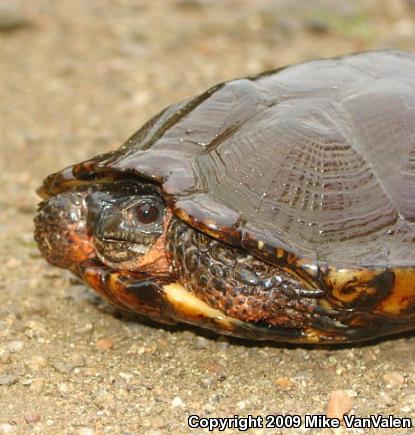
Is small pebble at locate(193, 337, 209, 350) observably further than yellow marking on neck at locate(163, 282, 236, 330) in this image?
Yes

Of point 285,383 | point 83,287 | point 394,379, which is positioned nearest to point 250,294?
point 285,383

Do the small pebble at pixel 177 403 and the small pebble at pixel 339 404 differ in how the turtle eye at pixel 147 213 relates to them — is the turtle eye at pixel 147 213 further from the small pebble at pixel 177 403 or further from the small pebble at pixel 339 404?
the small pebble at pixel 339 404

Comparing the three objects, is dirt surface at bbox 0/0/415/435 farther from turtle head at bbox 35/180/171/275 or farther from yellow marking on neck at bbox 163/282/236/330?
turtle head at bbox 35/180/171/275

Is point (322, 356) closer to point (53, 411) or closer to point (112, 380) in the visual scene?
point (112, 380)

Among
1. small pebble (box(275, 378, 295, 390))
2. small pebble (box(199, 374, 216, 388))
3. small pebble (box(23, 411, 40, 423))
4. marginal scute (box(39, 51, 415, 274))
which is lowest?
small pebble (box(199, 374, 216, 388))

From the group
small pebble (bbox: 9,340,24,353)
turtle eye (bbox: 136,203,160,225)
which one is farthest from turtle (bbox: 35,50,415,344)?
small pebble (bbox: 9,340,24,353)
